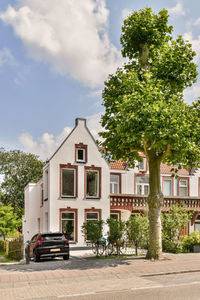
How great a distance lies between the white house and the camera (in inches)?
1021

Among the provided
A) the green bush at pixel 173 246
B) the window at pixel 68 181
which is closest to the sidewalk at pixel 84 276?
the green bush at pixel 173 246

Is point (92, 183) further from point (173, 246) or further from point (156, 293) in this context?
point (156, 293)

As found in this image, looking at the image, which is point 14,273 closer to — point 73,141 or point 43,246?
point 43,246

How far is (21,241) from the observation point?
800 inches

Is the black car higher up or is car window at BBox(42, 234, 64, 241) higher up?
car window at BBox(42, 234, 64, 241)

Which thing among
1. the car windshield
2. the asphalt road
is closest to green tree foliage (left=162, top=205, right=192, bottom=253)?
the car windshield

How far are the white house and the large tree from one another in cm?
842

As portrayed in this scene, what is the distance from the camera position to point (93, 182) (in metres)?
27.4

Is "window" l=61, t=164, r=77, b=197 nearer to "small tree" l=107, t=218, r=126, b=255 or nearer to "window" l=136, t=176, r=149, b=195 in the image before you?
"window" l=136, t=176, r=149, b=195

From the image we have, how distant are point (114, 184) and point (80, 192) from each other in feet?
14.0

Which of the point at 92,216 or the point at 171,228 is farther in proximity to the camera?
the point at 92,216

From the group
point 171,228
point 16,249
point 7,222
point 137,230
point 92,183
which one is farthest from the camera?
point 7,222

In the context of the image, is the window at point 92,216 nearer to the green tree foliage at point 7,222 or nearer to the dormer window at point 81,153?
the dormer window at point 81,153

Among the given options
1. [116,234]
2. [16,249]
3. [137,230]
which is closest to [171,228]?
[137,230]
